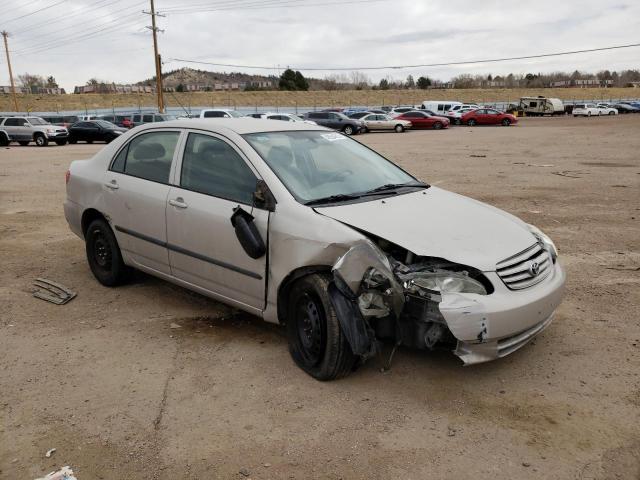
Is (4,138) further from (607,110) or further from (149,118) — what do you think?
(607,110)

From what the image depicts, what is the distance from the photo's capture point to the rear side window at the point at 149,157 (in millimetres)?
4617

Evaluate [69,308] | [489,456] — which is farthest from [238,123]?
[489,456]

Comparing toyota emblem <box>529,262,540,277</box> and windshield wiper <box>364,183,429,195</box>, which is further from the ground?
windshield wiper <box>364,183,429,195</box>

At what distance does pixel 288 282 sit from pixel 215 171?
115 centimetres

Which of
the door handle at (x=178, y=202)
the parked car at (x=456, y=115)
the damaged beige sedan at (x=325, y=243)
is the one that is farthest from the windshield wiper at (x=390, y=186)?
the parked car at (x=456, y=115)

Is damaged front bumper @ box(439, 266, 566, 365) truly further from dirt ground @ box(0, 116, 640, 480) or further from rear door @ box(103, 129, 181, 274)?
rear door @ box(103, 129, 181, 274)

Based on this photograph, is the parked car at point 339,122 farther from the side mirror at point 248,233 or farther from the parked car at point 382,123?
the side mirror at point 248,233

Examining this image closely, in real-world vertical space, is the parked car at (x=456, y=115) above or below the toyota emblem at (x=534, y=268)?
above

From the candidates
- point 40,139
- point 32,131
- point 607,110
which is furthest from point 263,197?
point 607,110

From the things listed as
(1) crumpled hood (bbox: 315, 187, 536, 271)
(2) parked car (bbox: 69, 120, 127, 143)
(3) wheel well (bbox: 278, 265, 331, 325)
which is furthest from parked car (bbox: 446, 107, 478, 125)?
(3) wheel well (bbox: 278, 265, 331, 325)

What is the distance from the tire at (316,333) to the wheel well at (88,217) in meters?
2.58

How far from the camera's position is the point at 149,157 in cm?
483

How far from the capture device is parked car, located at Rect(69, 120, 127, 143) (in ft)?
91.0

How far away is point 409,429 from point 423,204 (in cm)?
165
